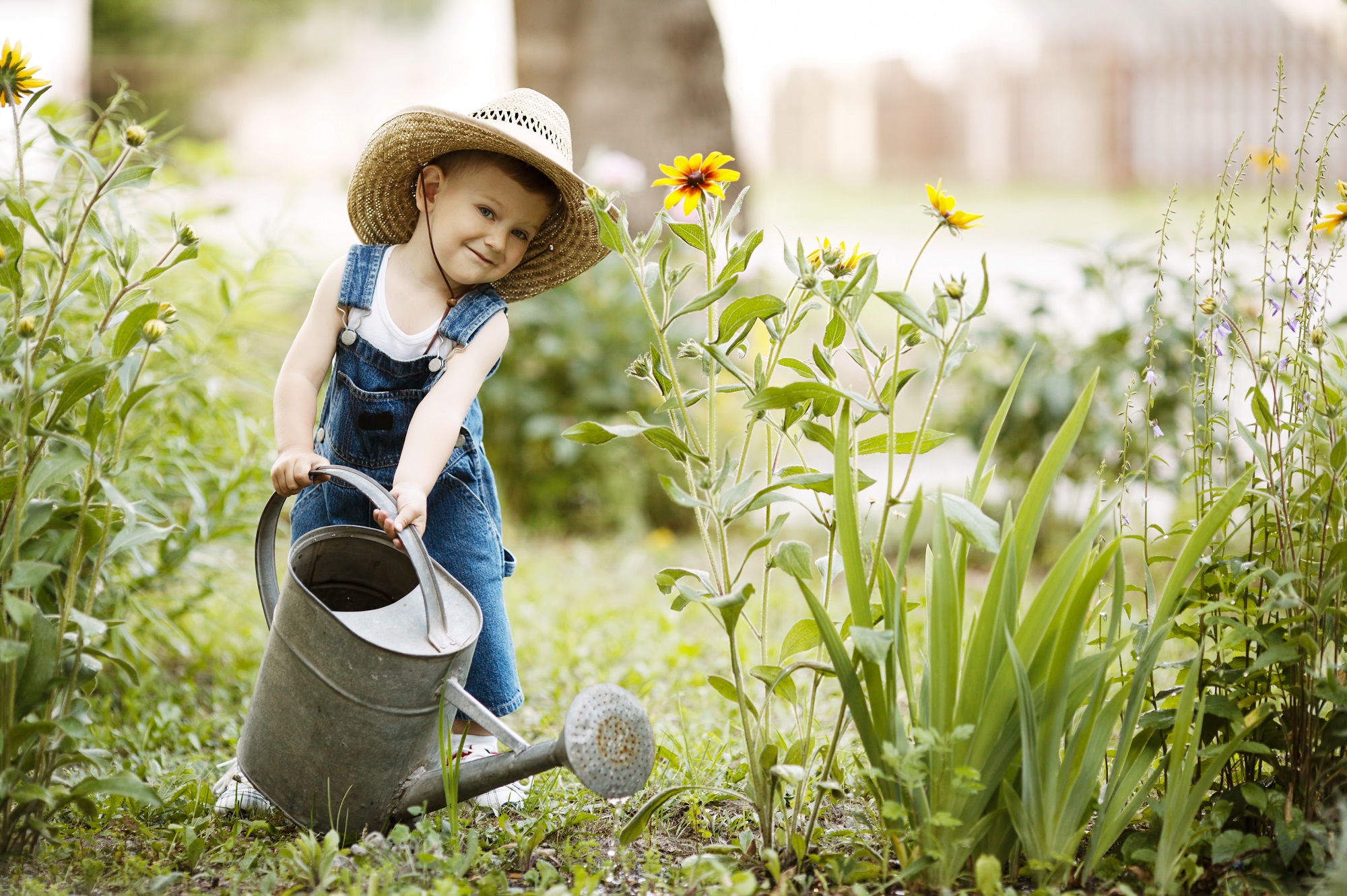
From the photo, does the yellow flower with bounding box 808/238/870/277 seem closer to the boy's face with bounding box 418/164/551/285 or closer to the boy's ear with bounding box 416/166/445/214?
the boy's face with bounding box 418/164/551/285

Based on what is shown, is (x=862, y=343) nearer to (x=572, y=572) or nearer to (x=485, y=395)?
(x=572, y=572)

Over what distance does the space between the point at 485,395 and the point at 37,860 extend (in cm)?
298

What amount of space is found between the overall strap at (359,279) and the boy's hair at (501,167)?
0.67 ft

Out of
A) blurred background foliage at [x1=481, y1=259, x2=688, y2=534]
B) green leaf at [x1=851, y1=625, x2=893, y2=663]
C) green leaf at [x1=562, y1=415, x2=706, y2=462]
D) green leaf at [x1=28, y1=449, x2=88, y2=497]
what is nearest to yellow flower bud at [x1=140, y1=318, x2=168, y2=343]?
green leaf at [x1=28, y1=449, x2=88, y2=497]

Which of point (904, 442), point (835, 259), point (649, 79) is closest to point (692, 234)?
point (835, 259)

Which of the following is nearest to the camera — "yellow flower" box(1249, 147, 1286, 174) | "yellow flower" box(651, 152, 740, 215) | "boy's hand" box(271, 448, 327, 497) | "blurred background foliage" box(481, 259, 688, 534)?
"yellow flower" box(651, 152, 740, 215)

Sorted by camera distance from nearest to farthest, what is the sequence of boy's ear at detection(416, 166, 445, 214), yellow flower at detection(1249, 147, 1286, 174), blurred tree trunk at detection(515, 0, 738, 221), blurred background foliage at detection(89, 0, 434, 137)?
yellow flower at detection(1249, 147, 1286, 174) < boy's ear at detection(416, 166, 445, 214) < blurred tree trunk at detection(515, 0, 738, 221) < blurred background foliage at detection(89, 0, 434, 137)

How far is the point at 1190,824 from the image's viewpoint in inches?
64.1

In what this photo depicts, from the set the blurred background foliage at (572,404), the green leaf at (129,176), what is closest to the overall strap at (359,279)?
the green leaf at (129,176)

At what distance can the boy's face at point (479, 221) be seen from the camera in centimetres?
199

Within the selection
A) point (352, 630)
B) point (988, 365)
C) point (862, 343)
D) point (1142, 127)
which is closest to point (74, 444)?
point (352, 630)

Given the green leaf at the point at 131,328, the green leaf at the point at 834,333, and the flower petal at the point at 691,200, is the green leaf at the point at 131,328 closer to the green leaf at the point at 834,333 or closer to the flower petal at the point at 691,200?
the flower petal at the point at 691,200

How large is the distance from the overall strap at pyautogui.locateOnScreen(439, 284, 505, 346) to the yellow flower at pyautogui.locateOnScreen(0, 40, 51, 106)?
69 centimetres

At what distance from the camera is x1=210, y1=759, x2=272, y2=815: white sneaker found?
6.23 feet
